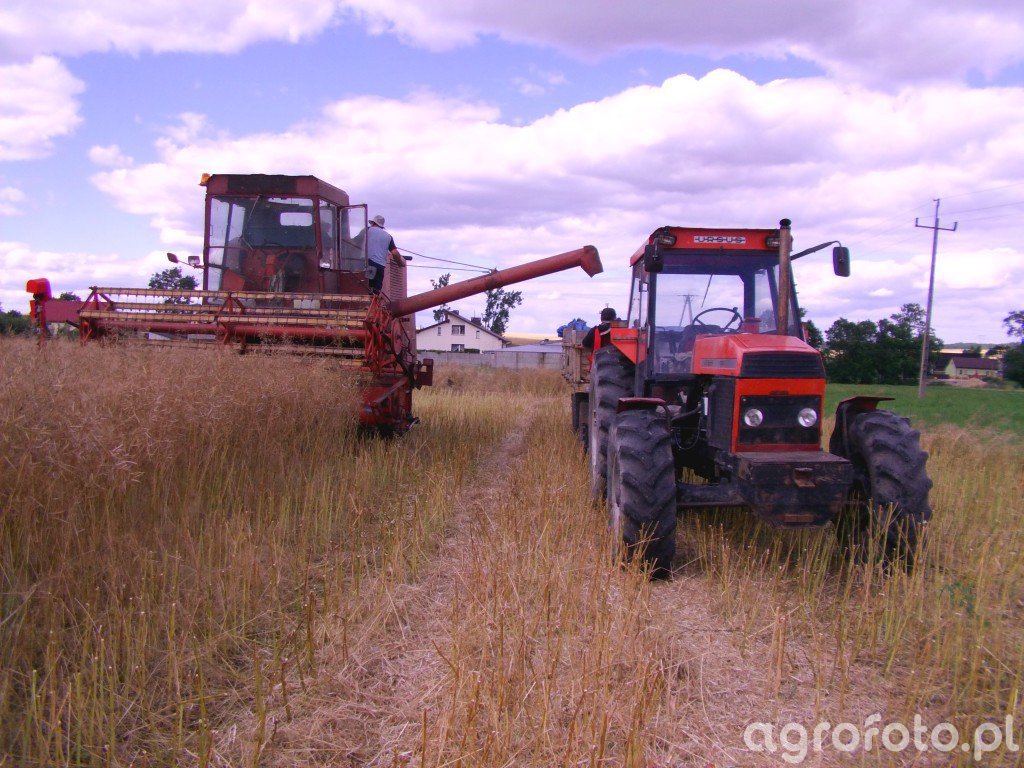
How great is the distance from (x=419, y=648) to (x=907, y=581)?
106 inches

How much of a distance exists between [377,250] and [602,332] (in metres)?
3.70

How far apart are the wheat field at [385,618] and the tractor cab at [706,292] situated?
140 centimetres

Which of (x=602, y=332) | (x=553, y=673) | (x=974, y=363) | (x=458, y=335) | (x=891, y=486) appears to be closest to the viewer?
(x=553, y=673)

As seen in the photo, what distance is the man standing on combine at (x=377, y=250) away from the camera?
1028 cm

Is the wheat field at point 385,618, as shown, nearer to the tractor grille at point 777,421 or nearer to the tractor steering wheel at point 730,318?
the tractor grille at point 777,421

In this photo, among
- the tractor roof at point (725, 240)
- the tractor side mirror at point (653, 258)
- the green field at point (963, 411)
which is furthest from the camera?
the green field at point (963, 411)

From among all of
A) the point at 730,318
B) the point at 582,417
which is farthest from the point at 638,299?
the point at 582,417

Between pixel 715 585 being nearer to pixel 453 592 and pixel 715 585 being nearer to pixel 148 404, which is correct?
pixel 453 592

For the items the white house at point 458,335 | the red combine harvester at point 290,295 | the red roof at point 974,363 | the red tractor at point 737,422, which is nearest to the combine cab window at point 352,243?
the red combine harvester at point 290,295

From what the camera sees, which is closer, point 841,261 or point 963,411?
point 841,261

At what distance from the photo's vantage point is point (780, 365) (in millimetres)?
4746

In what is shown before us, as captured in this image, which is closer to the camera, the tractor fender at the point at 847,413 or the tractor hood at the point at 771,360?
the tractor hood at the point at 771,360

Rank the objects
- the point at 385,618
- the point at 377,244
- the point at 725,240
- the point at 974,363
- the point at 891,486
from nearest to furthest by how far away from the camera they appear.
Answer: the point at 385,618, the point at 891,486, the point at 725,240, the point at 377,244, the point at 974,363

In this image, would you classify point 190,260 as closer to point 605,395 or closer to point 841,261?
point 605,395
